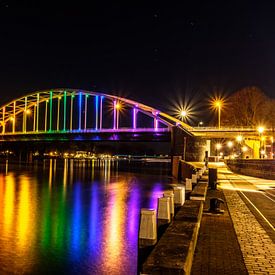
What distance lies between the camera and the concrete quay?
217 inches

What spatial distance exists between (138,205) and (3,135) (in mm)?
87860

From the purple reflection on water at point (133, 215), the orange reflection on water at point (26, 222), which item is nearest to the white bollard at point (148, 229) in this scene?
the orange reflection on water at point (26, 222)

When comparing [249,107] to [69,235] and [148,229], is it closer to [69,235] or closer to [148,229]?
[69,235]

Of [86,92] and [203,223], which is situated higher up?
[86,92]

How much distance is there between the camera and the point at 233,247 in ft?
26.8

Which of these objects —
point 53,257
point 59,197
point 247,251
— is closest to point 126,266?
point 53,257

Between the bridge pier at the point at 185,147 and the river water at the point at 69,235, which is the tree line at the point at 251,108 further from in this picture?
the river water at the point at 69,235

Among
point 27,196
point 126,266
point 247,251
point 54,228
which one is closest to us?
point 247,251

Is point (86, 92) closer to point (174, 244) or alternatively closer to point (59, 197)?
point (59, 197)

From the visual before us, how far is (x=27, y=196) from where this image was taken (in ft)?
121

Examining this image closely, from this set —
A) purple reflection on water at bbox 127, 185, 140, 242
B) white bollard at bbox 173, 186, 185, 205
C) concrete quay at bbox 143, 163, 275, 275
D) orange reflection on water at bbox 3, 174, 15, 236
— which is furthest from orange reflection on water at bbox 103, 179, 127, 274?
orange reflection on water at bbox 3, 174, 15, 236

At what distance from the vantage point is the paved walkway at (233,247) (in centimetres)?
672

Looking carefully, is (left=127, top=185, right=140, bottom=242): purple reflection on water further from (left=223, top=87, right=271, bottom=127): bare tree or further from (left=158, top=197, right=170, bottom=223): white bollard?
(left=223, top=87, right=271, bottom=127): bare tree

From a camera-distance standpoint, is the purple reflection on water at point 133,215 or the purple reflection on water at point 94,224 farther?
the purple reflection on water at point 133,215
